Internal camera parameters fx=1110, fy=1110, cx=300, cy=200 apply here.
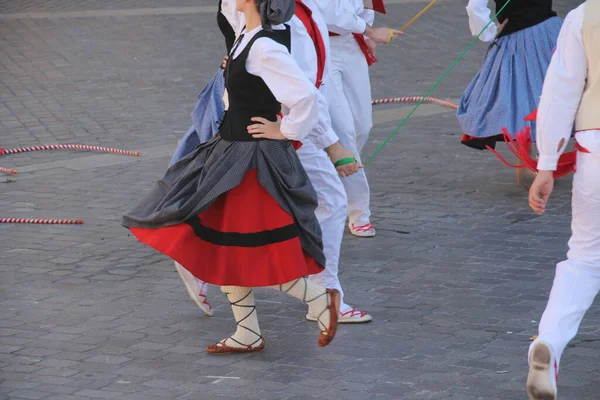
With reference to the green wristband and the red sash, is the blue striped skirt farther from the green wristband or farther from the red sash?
the green wristband

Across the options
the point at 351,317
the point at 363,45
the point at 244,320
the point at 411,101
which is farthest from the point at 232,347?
the point at 411,101

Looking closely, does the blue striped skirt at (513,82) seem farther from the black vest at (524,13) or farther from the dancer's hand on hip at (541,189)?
the dancer's hand on hip at (541,189)

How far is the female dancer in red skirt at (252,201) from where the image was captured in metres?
4.66

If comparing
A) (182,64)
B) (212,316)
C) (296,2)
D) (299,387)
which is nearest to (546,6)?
(296,2)

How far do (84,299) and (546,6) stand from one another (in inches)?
147

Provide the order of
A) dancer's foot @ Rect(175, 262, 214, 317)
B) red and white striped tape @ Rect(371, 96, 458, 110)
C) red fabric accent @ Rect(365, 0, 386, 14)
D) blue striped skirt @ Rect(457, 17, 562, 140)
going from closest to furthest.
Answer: dancer's foot @ Rect(175, 262, 214, 317), red fabric accent @ Rect(365, 0, 386, 14), blue striped skirt @ Rect(457, 17, 562, 140), red and white striped tape @ Rect(371, 96, 458, 110)

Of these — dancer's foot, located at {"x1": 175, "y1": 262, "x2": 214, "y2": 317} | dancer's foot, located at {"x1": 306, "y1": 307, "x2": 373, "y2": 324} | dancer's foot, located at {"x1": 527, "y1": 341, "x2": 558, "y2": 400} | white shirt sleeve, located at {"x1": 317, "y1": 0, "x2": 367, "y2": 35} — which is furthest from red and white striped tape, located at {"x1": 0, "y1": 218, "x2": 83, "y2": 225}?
dancer's foot, located at {"x1": 527, "y1": 341, "x2": 558, "y2": 400}

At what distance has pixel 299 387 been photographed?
465cm

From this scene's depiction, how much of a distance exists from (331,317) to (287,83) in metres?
1.04

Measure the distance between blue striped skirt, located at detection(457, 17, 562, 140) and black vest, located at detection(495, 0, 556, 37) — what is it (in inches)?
1.4

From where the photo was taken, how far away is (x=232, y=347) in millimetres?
5043

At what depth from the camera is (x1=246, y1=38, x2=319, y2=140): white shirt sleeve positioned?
4.54 m

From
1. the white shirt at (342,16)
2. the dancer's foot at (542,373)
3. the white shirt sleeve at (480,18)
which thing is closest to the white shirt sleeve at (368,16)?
the white shirt at (342,16)

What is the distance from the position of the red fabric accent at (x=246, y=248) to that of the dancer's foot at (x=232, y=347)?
0.42 m
